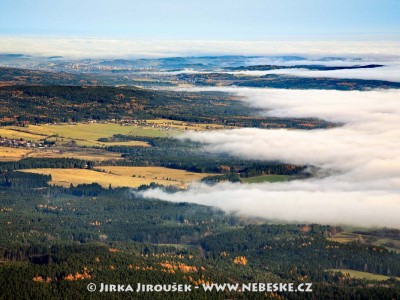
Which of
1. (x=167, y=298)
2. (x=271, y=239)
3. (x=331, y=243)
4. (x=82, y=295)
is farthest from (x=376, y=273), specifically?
(x=82, y=295)

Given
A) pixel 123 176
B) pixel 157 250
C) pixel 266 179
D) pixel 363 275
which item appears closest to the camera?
pixel 363 275

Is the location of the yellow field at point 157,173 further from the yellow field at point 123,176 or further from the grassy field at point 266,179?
the grassy field at point 266,179

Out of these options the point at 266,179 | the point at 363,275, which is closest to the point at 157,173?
the point at 266,179

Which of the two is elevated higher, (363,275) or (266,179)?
(363,275)

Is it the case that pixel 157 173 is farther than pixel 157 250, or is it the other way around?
pixel 157 173

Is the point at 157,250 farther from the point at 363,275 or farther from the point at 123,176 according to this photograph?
the point at 123,176

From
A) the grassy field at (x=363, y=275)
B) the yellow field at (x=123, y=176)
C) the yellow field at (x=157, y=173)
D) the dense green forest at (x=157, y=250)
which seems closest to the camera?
the dense green forest at (x=157, y=250)

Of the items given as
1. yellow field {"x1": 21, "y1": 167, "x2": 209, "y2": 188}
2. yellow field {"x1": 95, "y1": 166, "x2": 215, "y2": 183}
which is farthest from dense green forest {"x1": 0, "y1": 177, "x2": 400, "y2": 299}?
yellow field {"x1": 95, "y1": 166, "x2": 215, "y2": 183}

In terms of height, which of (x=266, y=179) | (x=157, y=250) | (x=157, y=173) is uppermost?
(x=157, y=250)

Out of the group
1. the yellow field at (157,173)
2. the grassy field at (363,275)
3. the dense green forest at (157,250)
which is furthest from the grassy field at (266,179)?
the grassy field at (363,275)
